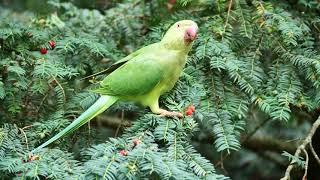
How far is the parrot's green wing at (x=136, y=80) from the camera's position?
8.77 feet

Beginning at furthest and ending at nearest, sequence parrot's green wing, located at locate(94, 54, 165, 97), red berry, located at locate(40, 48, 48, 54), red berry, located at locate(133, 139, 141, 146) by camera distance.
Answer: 1. red berry, located at locate(40, 48, 48, 54)
2. parrot's green wing, located at locate(94, 54, 165, 97)
3. red berry, located at locate(133, 139, 141, 146)

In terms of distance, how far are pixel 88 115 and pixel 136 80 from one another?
12.6 inches

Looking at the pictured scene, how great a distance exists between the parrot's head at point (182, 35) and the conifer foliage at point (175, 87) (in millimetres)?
95

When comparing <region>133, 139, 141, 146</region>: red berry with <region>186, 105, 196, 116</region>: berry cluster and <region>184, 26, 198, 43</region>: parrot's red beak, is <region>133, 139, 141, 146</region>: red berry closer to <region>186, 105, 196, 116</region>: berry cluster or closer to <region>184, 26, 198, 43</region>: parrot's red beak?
<region>186, 105, 196, 116</region>: berry cluster

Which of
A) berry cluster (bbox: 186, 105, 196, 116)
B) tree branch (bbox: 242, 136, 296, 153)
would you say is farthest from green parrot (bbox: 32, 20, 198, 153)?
tree branch (bbox: 242, 136, 296, 153)

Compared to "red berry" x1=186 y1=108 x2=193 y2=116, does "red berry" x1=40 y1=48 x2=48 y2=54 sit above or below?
above

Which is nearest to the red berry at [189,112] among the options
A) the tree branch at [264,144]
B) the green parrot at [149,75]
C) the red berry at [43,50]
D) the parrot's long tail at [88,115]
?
the green parrot at [149,75]

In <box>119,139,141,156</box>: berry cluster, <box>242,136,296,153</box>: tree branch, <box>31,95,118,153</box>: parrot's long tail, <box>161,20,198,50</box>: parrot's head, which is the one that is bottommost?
<box>242,136,296,153</box>: tree branch

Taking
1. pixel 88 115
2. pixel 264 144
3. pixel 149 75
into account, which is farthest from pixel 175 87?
pixel 264 144

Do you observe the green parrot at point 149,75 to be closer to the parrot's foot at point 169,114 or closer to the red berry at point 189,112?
the parrot's foot at point 169,114

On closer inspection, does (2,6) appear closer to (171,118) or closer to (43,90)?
(43,90)

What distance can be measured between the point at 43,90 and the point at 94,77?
0.35 m

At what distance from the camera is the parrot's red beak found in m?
2.74

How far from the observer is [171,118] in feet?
8.20
